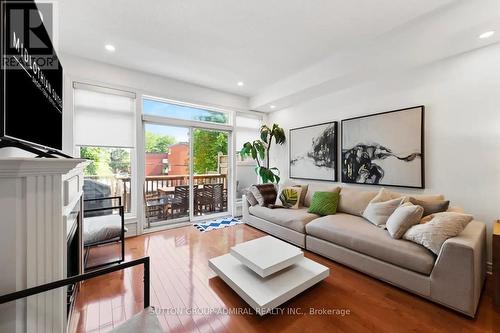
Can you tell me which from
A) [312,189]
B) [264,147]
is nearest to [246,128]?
[264,147]

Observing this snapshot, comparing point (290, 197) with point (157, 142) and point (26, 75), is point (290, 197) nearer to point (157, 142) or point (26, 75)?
point (157, 142)

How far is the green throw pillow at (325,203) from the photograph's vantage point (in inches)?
121

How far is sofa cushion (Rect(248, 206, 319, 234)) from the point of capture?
2.97m

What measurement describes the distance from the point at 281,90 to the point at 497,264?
3.52m

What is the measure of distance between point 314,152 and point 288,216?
149cm

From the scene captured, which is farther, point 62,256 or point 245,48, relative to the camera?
point 245,48

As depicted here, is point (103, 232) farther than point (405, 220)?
Yes

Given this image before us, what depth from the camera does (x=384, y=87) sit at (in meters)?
3.05

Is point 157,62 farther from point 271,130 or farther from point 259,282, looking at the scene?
point 259,282

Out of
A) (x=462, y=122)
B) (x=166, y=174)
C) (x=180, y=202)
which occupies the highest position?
(x=462, y=122)

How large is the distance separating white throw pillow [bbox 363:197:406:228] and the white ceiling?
2.05 meters

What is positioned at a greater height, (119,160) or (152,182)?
(119,160)

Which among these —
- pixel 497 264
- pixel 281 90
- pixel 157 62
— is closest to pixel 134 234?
pixel 157 62

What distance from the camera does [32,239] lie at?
885 mm
